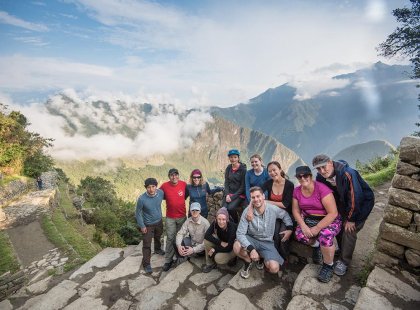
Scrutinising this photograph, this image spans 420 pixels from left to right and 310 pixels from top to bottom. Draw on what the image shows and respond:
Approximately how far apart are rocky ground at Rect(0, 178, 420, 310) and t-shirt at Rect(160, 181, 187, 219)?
3.78 ft

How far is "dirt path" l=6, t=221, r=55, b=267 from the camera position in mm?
10398

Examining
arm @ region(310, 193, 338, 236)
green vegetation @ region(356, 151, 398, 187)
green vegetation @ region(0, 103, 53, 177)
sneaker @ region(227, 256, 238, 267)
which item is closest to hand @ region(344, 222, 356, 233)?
arm @ region(310, 193, 338, 236)

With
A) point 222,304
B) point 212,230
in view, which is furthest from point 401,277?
point 212,230

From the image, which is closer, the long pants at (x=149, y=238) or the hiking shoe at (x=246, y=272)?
the hiking shoe at (x=246, y=272)

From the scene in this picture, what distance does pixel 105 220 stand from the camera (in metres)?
17.4

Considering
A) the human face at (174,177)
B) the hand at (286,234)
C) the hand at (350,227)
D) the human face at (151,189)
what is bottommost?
the hand at (286,234)

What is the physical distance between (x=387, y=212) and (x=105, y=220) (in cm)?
1721

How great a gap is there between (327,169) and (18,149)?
26818 mm

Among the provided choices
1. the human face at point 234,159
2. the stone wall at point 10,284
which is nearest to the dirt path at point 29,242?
the stone wall at point 10,284

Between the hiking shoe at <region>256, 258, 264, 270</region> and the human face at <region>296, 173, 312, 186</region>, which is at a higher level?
the human face at <region>296, 173, 312, 186</region>

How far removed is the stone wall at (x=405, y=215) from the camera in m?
3.39

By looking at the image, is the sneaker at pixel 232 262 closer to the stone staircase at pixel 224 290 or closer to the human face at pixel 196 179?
the stone staircase at pixel 224 290

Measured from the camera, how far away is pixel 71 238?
11727 mm

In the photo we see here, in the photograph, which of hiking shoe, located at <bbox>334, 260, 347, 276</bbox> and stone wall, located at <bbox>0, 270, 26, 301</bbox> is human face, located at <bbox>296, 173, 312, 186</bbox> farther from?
stone wall, located at <bbox>0, 270, 26, 301</bbox>
